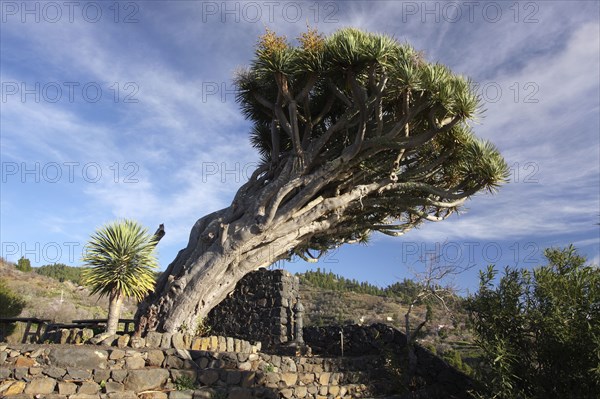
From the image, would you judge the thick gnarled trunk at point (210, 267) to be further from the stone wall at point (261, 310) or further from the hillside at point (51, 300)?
the hillside at point (51, 300)

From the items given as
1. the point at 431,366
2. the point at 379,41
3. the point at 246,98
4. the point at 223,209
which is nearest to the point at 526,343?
the point at 431,366

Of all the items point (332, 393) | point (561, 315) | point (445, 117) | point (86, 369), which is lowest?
point (332, 393)

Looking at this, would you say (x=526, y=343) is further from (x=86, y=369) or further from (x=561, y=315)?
(x=86, y=369)

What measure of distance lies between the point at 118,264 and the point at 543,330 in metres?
8.46

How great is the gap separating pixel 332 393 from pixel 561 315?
5.13 m

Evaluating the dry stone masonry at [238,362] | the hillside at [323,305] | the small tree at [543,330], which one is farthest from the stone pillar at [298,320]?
the small tree at [543,330]

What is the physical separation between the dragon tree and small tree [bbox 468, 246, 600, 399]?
477 centimetres

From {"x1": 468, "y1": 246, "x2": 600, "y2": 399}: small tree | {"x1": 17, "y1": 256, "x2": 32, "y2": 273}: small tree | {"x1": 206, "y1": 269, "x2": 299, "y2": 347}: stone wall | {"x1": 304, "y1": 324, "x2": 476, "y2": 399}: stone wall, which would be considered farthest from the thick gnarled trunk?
{"x1": 17, "y1": 256, "x2": 32, "y2": 273}: small tree

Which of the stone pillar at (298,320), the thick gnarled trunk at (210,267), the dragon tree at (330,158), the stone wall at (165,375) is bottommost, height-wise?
the stone wall at (165,375)

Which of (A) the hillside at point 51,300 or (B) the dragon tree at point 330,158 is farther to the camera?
(A) the hillside at point 51,300

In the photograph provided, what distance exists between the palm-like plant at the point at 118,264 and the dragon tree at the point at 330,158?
3.25 feet

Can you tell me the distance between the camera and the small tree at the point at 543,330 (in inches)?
314

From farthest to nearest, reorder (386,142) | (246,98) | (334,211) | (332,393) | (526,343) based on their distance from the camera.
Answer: (246,98) → (334,211) → (386,142) → (332,393) → (526,343)

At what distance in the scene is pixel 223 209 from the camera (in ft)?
46.0
